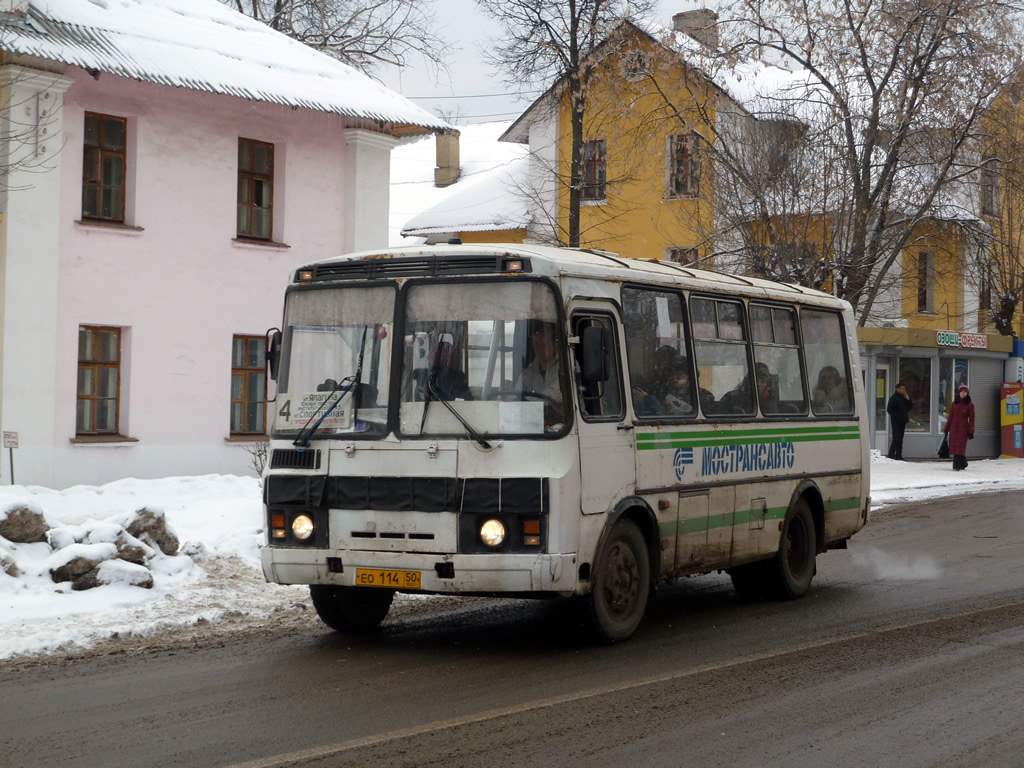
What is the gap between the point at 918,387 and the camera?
3409cm

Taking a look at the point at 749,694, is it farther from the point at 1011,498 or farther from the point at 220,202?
the point at 1011,498

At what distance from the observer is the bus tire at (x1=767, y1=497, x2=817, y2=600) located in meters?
11.8

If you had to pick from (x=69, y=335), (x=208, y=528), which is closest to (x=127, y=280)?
A: (x=69, y=335)

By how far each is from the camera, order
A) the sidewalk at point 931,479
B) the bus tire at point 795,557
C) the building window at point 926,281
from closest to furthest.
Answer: the bus tire at point 795,557 < the sidewalk at point 931,479 < the building window at point 926,281

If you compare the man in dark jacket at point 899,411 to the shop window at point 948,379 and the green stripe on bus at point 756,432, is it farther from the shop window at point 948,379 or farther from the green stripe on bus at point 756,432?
the green stripe on bus at point 756,432

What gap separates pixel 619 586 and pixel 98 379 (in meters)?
12.3

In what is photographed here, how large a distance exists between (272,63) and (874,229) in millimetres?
12886

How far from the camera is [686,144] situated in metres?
33.4

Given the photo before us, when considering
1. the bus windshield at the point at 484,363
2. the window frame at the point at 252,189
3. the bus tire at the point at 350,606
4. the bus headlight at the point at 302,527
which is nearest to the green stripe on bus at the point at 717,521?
the bus windshield at the point at 484,363

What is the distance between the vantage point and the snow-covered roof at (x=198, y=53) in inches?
715

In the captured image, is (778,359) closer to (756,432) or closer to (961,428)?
(756,432)

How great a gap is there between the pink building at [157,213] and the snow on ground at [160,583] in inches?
113

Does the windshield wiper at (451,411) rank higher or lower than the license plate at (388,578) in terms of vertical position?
higher

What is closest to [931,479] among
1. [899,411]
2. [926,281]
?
[899,411]
